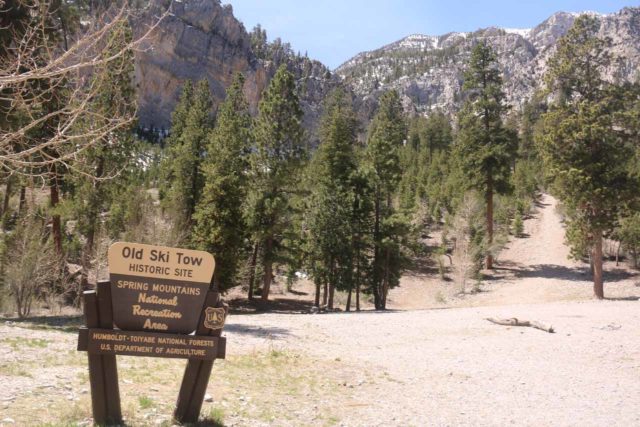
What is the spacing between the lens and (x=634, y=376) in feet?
33.6

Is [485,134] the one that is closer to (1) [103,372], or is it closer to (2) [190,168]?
(2) [190,168]

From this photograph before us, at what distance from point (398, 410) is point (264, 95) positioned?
2086cm

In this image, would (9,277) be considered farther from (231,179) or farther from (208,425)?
(208,425)

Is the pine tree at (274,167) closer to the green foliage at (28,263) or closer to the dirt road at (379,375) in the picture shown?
the dirt road at (379,375)

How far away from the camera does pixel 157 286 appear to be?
573cm

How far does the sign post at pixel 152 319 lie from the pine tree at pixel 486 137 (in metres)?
28.5

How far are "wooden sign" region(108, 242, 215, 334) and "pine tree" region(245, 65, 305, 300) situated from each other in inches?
709

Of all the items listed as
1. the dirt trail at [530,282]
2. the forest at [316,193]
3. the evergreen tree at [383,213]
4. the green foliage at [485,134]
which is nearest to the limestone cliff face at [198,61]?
the green foliage at [485,134]

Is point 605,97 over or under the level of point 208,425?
over

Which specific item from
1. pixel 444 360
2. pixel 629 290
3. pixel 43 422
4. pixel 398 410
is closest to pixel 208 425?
pixel 43 422

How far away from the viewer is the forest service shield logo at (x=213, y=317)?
5.91 metres

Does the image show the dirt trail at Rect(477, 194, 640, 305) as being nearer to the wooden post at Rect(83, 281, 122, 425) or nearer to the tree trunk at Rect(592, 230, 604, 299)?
the tree trunk at Rect(592, 230, 604, 299)

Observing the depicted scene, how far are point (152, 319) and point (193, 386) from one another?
94 centimetres

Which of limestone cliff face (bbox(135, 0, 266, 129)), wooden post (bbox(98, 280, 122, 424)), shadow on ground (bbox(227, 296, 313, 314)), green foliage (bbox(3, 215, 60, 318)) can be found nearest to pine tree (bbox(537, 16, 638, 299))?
shadow on ground (bbox(227, 296, 313, 314))
